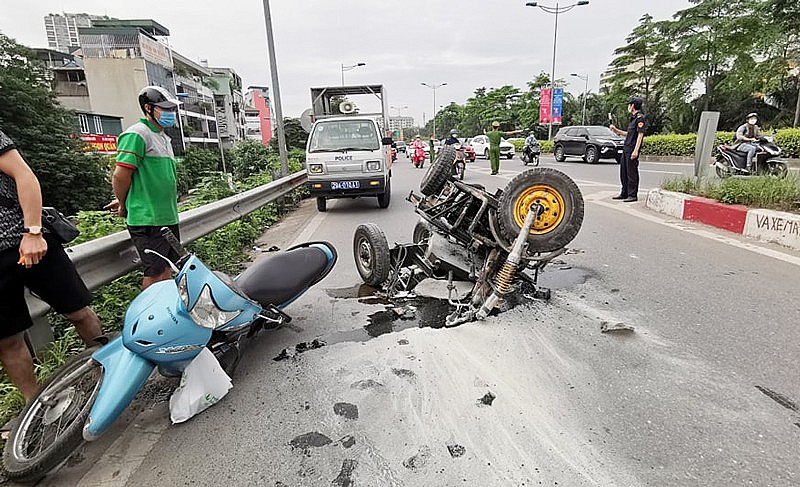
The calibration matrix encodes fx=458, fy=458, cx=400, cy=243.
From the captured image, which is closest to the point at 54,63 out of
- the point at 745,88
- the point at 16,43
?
the point at 16,43

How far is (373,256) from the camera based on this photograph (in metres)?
4.38

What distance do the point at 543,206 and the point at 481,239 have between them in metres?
0.55

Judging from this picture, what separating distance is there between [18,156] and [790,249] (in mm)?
6903

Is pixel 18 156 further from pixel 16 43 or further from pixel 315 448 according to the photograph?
pixel 16 43

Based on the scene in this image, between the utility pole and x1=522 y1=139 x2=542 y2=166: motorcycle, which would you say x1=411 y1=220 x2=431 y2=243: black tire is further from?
x1=522 y1=139 x2=542 y2=166: motorcycle

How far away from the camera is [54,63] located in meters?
51.0

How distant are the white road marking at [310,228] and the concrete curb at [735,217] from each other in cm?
583

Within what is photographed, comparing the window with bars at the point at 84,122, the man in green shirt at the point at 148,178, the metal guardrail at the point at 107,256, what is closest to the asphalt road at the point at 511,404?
the metal guardrail at the point at 107,256

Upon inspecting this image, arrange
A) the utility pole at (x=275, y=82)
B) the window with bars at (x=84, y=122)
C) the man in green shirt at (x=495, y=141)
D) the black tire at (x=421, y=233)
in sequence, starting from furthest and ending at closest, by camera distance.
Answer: the window with bars at (x=84, y=122) → the man in green shirt at (x=495, y=141) → the utility pole at (x=275, y=82) → the black tire at (x=421, y=233)

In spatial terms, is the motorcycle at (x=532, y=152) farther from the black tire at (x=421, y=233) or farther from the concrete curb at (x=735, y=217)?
the black tire at (x=421, y=233)

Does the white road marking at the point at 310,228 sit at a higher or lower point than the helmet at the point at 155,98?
lower

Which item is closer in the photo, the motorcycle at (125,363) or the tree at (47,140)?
the motorcycle at (125,363)

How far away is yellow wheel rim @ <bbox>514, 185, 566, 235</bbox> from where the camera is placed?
3.59 metres

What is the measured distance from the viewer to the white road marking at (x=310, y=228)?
6.92m
